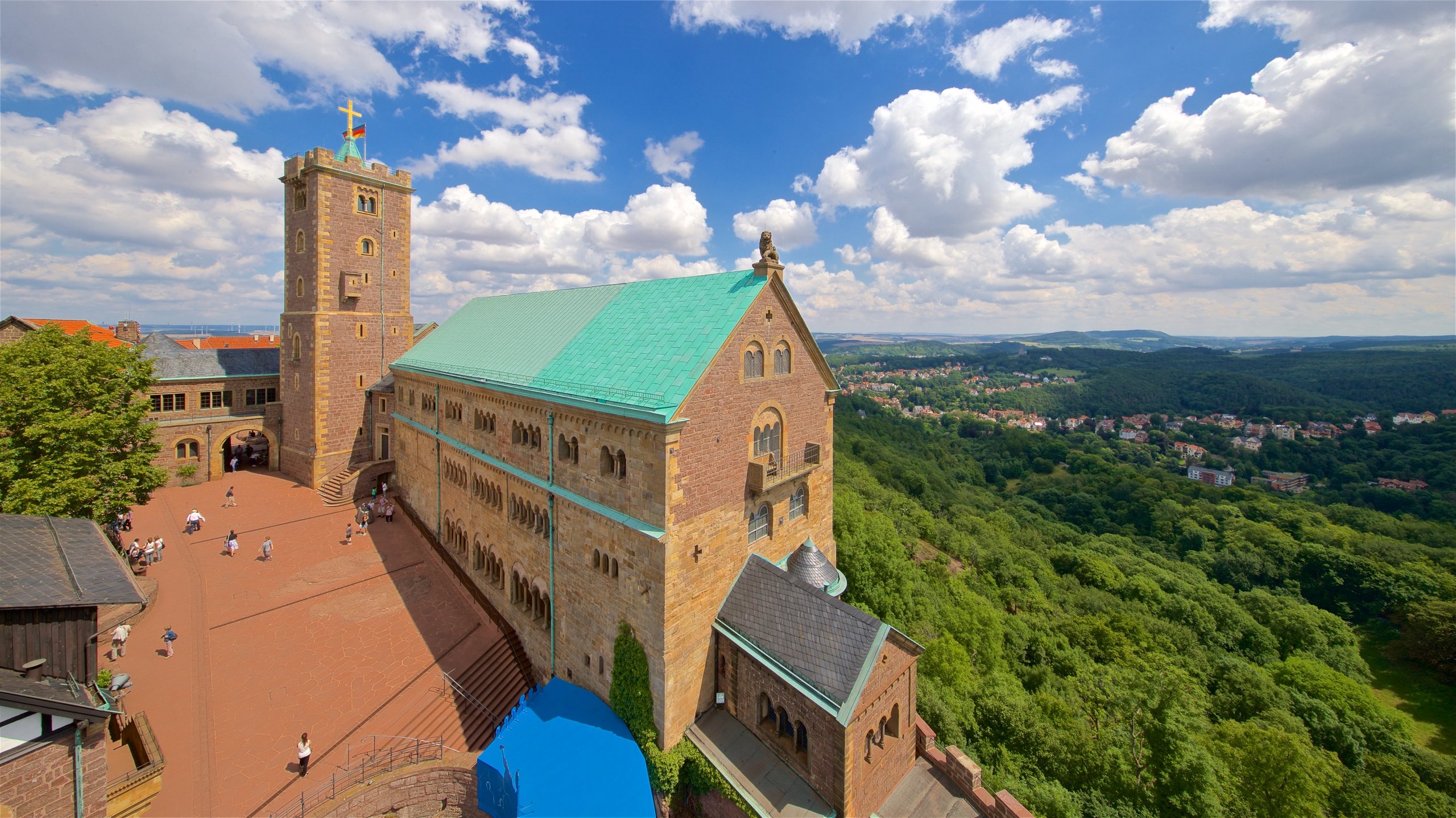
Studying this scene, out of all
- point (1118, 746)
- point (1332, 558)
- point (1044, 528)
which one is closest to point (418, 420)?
point (1118, 746)

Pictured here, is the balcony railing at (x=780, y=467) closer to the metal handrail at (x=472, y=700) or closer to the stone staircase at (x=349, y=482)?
the metal handrail at (x=472, y=700)

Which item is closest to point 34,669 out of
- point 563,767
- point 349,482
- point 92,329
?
point 563,767

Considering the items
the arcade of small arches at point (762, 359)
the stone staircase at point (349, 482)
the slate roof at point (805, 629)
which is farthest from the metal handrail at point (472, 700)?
the stone staircase at point (349, 482)

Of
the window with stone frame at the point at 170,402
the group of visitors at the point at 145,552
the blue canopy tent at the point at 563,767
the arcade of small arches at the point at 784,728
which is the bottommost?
the blue canopy tent at the point at 563,767

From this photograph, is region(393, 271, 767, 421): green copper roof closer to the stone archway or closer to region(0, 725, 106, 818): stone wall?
region(0, 725, 106, 818): stone wall

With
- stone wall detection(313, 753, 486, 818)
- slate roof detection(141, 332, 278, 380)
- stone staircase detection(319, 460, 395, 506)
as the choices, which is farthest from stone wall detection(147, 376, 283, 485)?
stone wall detection(313, 753, 486, 818)

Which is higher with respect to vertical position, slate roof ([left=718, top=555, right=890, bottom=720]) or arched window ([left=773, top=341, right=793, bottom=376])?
arched window ([left=773, top=341, right=793, bottom=376])

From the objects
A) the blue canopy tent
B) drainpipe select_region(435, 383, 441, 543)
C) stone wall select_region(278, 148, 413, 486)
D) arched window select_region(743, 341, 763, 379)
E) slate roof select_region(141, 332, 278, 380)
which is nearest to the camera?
the blue canopy tent
